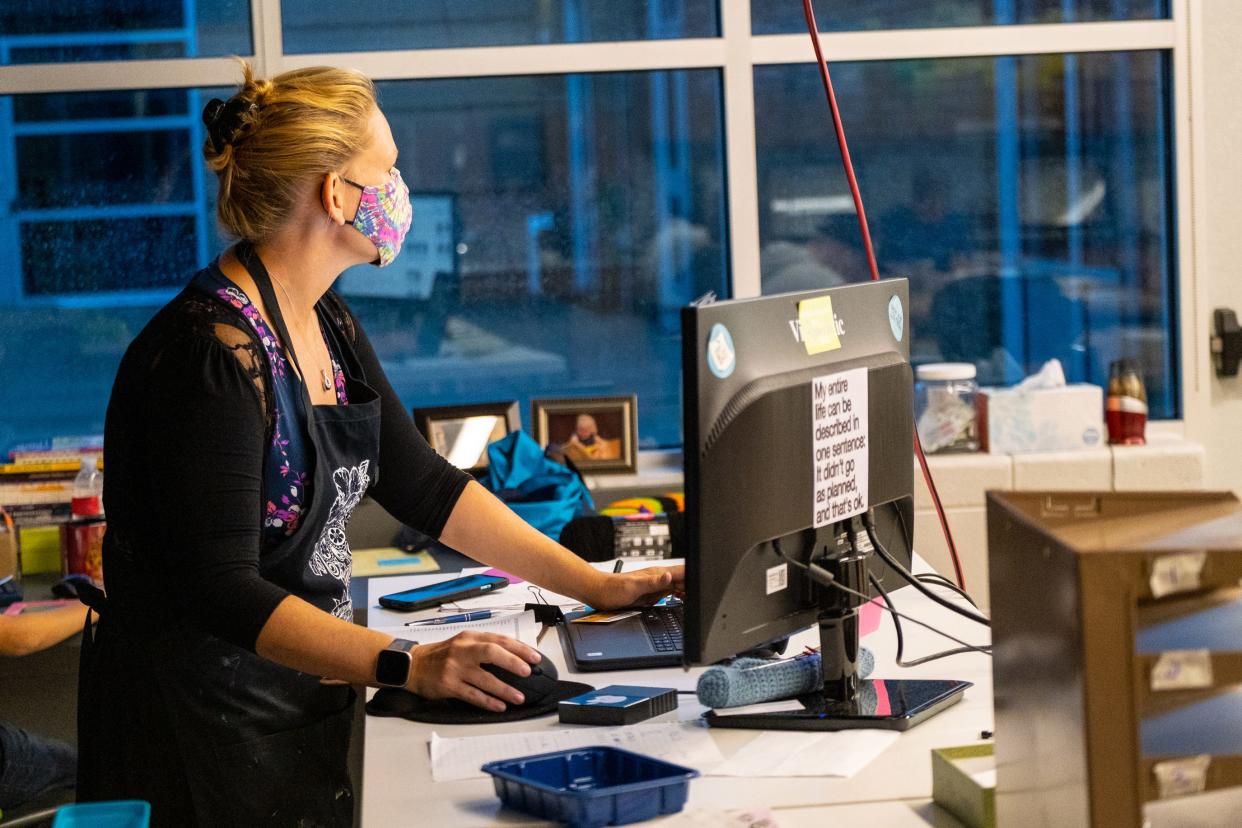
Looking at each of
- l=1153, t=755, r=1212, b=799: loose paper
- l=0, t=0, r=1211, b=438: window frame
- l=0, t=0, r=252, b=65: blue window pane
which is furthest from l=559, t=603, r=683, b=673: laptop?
l=0, t=0, r=252, b=65: blue window pane

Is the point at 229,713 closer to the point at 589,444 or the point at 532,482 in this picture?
the point at 532,482

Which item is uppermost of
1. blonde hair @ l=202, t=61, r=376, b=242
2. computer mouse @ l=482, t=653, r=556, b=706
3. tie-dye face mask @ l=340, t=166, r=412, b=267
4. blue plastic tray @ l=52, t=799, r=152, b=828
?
blonde hair @ l=202, t=61, r=376, b=242

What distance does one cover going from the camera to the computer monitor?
135 centimetres

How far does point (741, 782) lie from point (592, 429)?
2180mm

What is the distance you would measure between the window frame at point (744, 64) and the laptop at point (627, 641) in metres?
1.63

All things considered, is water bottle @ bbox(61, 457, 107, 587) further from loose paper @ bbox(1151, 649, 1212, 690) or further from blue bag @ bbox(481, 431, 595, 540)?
loose paper @ bbox(1151, 649, 1212, 690)

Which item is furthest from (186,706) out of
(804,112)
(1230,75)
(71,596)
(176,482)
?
(1230,75)

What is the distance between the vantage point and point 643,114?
366 centimetres

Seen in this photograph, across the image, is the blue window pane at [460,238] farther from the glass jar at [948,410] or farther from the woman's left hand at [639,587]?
the woman's left hand at [639,587]

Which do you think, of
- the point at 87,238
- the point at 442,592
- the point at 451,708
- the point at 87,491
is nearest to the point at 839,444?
the point at 451,708

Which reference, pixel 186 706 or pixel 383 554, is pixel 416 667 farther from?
pixel 383 554

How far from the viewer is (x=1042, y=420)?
3.49m

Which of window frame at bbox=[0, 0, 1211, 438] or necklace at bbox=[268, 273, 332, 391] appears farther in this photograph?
window frame at bbox=[0, 0, 1211, 438]

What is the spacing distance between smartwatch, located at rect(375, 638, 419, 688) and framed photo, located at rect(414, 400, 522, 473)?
172cm
